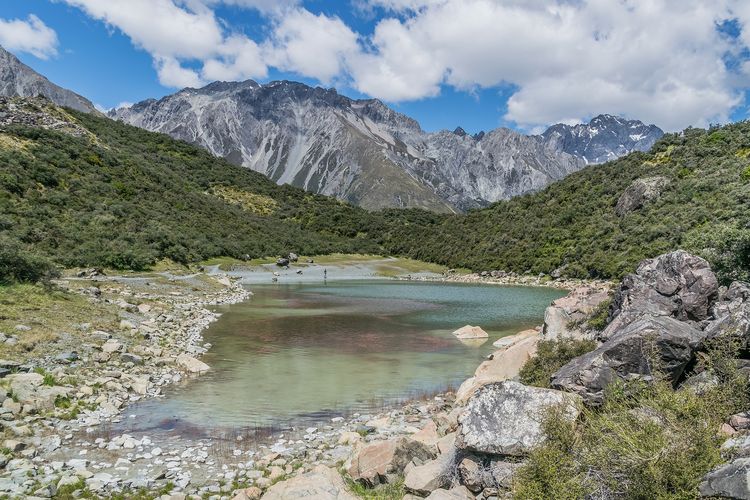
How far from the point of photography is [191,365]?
23562 millimetres

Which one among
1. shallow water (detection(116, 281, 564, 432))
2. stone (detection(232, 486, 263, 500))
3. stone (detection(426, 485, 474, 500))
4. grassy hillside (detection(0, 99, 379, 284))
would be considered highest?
grassy hillside (detection(0, 99, 379, 284))

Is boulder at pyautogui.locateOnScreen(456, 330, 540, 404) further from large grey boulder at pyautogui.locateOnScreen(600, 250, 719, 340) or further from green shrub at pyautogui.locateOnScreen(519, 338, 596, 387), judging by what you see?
large grey boulder at pyautogui.locateOnScreen(600, 250, 719, 340)

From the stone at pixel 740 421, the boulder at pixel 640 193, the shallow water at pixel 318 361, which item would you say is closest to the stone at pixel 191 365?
the shallow water at pixel 318 361

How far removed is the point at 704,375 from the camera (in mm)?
11109

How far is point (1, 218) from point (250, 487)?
61421 millimetres

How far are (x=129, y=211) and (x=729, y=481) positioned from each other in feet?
324

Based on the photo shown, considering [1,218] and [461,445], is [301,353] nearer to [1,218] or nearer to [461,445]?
[461,445]

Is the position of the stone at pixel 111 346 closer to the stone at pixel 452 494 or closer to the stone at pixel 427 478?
the stone at pixel 427 478

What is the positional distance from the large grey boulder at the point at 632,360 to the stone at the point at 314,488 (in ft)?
18.9

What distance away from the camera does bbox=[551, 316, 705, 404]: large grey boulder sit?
11.0 metres

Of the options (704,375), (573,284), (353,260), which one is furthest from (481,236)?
(704,375)

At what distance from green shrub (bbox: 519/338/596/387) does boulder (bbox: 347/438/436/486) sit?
688cm

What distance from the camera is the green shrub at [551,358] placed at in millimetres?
17234

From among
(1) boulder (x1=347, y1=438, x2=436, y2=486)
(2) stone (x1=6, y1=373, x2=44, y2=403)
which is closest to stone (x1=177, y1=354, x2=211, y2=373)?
(2) stone (x1=6, y1=373, x2=44, y2=403)
